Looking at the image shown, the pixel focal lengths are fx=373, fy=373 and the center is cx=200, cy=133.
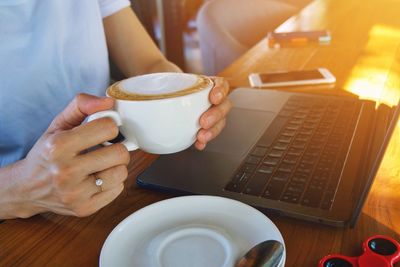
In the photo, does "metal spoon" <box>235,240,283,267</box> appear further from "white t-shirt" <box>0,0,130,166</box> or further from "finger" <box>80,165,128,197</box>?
"white t-shirt" <box>0,0,130,166</box>

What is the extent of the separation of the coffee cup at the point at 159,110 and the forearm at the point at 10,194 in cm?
12

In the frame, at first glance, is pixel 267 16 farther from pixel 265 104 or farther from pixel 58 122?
pixel 58 122

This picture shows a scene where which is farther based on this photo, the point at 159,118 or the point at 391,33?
the point at 391,33

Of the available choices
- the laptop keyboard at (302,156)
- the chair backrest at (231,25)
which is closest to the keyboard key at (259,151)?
the laptop keyboard at (302,156)

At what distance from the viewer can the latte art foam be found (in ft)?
1.31

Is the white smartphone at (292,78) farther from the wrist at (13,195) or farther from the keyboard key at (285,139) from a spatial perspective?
the wrist at (13,195)

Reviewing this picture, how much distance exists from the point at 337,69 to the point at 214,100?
608mm

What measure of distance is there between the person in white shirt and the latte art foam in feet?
0.07

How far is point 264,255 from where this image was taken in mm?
316

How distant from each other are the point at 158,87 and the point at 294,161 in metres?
0.21

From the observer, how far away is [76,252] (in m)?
0.40

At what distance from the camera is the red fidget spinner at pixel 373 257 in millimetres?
342

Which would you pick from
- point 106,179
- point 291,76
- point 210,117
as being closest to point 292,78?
point 291,76

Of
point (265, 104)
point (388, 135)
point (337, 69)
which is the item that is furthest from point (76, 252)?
point (337, 69)
